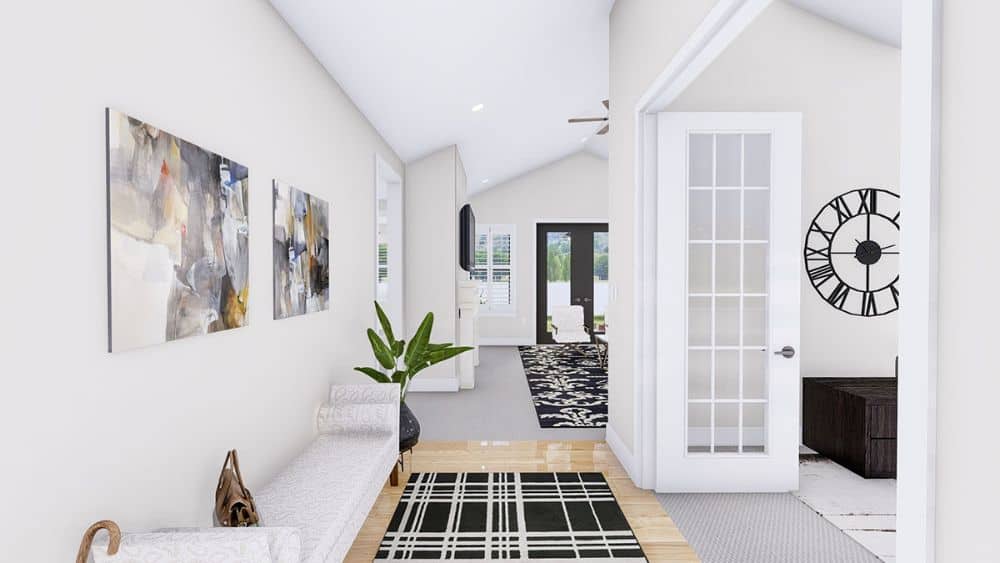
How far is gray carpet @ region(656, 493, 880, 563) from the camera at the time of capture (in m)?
2.68

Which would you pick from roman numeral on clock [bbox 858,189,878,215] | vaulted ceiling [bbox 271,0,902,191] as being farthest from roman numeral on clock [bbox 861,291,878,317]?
vaulted ceiling [bbox 271,0,902,191]

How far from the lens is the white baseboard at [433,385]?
6305 mm

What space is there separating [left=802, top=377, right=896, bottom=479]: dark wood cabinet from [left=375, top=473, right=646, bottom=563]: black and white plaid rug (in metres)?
1.62

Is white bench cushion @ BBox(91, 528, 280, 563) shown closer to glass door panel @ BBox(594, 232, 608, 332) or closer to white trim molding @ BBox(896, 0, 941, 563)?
white trim molding @ BBox(896, 0, 941, 563)

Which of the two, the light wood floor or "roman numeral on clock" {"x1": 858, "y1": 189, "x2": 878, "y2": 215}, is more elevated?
"roman numeral on clock" {"x1": 858, "y1": 189, "x2": 878, "y2": 215}

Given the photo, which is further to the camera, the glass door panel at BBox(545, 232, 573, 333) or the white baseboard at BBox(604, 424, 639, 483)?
the glass door panel at BBox(545, 232, 573, 333)

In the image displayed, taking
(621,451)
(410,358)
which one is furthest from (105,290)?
(621,451)

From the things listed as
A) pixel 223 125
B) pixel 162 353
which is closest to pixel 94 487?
pixel 162 353

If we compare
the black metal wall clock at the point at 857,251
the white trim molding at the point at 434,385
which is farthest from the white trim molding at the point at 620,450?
the white trim molding at the point at 434,385

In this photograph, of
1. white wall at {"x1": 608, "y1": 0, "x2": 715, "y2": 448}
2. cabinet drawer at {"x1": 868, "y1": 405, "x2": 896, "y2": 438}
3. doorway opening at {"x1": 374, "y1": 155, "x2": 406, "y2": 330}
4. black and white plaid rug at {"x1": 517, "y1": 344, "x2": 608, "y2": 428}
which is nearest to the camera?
white wall at {"x1": 608, "y1": 0, "x2": 715, "y2": 448}

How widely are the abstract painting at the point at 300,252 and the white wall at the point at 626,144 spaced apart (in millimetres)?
1897

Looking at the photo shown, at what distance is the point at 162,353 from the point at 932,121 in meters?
2.05

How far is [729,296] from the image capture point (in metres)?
3.46

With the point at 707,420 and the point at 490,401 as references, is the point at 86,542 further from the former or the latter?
the point at 490,401
